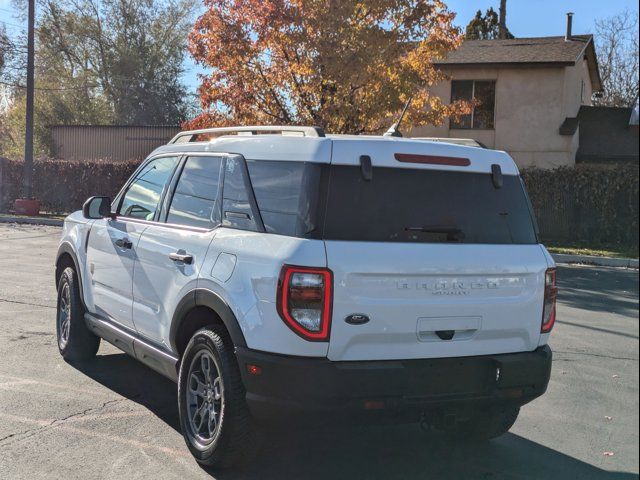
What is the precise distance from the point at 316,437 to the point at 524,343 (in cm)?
162

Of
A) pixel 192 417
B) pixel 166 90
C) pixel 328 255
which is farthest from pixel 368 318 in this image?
pixel 166 90

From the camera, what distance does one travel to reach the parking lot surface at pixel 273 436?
3.92 meters

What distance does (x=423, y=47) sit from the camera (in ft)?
58.3

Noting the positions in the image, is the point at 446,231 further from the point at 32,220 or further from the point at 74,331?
the point at 32,220

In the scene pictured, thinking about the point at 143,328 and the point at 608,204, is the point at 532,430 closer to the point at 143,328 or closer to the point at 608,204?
the point at 608,204

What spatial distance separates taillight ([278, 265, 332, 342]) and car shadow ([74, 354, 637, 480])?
0.73 metres

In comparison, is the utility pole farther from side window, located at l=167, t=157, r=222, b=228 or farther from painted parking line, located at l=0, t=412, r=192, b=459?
side window, located at l=167, t=157, r=222, b=228

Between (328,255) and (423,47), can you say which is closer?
(328,255)

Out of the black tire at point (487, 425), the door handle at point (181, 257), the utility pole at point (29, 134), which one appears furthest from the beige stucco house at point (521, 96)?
the door handle at point (181, 257)

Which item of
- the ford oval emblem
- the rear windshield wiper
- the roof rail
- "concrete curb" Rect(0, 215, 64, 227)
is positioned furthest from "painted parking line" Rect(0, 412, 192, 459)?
"concrete curb" Rect(0, 215, 64, 227)

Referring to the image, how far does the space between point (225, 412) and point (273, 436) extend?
2.75 feet

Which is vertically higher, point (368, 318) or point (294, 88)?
point (294, 88)

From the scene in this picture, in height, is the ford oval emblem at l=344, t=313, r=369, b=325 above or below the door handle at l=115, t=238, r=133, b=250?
below

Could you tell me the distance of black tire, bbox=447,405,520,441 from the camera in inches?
169
